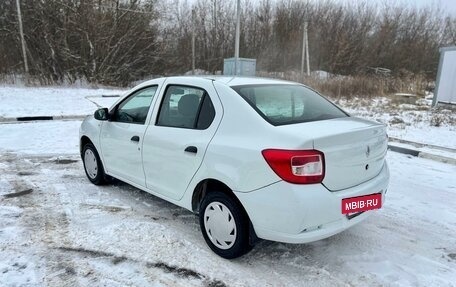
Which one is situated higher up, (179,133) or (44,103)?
(179,133)

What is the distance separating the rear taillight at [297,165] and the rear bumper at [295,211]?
0.05 metres

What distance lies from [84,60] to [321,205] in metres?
20.9

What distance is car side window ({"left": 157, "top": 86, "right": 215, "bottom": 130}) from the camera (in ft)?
11.1

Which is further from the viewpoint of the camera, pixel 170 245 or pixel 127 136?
pixel 127 136

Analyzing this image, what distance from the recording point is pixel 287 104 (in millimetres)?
3521

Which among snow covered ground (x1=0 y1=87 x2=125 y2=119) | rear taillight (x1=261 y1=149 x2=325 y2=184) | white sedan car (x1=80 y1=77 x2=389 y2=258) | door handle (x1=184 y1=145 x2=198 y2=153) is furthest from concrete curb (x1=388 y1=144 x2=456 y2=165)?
snow covered ground (x1=0 y1=87 x2=125 y2=119)

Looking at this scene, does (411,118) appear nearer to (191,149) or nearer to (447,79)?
(447,79)

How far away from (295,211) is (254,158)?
0.50 meters

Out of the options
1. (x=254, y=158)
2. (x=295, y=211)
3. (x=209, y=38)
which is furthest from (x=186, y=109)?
(x=209, y=38)

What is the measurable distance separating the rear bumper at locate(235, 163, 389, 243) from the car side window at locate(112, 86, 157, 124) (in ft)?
5.70

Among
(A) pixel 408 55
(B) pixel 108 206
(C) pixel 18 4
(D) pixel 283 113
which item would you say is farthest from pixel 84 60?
(A) pixel 408 55

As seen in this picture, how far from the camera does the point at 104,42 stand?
2094cm

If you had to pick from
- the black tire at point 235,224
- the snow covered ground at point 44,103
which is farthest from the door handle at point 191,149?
the snow covered ground at point 44,103

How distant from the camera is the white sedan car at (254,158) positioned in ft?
8.94
